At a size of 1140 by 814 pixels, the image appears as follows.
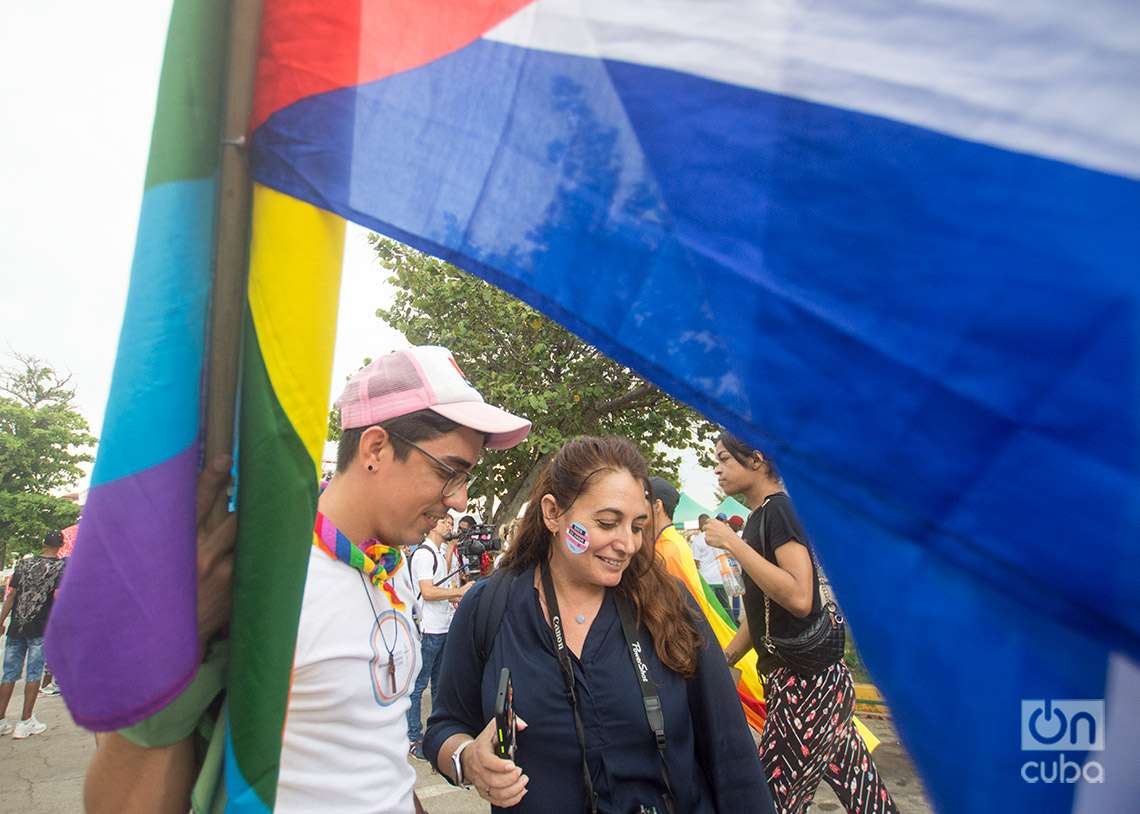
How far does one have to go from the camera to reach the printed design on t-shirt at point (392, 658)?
1698 mm

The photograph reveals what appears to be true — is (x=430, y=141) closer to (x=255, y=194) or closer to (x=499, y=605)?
(x=255, y=194)

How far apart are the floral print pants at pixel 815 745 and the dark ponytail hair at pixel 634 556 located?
4.63 ft

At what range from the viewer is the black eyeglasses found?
5.75 ft

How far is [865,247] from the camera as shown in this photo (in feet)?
2.75

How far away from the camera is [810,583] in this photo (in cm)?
331

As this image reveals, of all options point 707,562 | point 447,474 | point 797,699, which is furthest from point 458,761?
point 707,562

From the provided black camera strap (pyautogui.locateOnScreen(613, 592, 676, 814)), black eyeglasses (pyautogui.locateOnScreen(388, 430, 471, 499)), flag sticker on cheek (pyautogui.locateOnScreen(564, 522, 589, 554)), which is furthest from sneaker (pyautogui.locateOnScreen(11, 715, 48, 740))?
black eyeglasses (pyautogui.locateOnScreen(388, 430, 471, 499))

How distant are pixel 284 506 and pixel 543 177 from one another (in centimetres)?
57

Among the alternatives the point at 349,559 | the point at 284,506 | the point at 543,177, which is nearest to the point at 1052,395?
the point at 543,177

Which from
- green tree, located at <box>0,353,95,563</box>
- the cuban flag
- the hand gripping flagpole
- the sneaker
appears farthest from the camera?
green tree, located at <box>0,353,95,563</box>

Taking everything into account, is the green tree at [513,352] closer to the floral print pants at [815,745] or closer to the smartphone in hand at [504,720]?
the floral print pants at [815,745]

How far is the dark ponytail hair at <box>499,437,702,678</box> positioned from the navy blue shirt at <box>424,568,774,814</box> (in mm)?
46

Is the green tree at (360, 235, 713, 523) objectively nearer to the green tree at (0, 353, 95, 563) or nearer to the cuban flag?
the cuban flag

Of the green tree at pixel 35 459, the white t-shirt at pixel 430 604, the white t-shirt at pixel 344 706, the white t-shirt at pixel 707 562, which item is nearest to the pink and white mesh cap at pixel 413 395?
the white t-shirt at pixel 344 706
